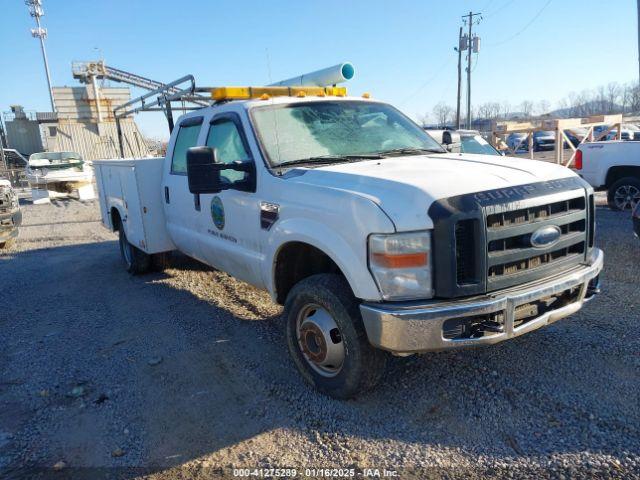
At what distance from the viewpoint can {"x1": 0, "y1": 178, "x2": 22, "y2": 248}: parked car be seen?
8586mm

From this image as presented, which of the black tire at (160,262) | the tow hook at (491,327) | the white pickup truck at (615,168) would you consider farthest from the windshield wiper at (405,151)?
the white pickup truck at (615,168)

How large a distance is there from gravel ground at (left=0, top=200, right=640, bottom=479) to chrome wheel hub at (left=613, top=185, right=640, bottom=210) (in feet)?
15.5

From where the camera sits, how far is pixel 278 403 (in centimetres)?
333

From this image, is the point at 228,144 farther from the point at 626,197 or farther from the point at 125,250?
the point at 626,197

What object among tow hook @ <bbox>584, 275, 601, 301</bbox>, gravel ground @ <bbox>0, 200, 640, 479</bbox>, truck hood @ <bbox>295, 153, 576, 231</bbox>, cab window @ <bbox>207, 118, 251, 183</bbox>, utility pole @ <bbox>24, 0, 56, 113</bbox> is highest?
utility pole @ <bbox>24, 0, 56, 113</bbox>

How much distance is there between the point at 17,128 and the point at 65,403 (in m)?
46.3

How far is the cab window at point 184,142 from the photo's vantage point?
4.91 m

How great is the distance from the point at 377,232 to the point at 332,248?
0.38 m

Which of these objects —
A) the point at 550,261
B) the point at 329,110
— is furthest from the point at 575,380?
the point at 329,110

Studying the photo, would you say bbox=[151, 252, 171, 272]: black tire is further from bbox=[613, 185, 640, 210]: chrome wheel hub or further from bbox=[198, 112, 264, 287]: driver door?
bbox=[613, 185, 640, 210]: chrome wheel hub

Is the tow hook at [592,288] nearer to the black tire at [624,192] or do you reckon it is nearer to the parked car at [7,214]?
the black tire at [624,192]

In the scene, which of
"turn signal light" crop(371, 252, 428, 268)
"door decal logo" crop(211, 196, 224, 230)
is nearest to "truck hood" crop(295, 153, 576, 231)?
"turn signal light" crop(371, 252, 428, 268)

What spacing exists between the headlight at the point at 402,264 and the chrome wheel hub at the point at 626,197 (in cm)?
822

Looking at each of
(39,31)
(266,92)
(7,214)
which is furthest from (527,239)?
(39,31)
